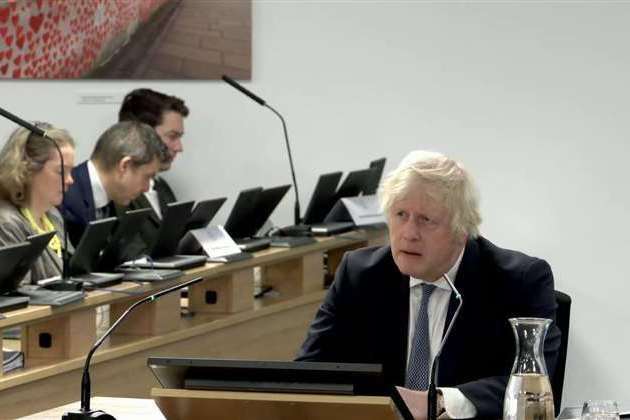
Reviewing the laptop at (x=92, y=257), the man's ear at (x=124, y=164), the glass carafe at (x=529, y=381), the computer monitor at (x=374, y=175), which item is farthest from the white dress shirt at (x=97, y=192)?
the glass carafe at (x=529, y=381)

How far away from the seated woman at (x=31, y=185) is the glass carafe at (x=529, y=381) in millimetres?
3031

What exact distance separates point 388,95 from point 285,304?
201cm

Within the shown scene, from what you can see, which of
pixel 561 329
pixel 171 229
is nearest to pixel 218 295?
pixel 171 229

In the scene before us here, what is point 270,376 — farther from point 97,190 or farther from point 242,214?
point 97,190

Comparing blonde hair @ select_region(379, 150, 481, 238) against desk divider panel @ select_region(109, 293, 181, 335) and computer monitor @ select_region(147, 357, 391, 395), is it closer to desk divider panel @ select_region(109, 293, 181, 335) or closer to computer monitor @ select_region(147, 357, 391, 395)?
computer monitor @ select_region(147, 357, 391, 395)

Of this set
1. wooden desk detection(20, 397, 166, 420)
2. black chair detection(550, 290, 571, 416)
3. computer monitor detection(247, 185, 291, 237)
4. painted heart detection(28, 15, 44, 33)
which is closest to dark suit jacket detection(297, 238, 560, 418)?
black chair detection(550, 290, 571, 416)

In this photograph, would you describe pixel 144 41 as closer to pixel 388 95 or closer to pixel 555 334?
pixel 388 95

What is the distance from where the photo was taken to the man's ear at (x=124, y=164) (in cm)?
636

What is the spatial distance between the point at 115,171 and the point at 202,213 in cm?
70

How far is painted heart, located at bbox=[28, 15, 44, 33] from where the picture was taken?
787 centimetres

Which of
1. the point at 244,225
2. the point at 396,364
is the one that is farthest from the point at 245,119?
the point at 396,364

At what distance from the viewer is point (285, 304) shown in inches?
239

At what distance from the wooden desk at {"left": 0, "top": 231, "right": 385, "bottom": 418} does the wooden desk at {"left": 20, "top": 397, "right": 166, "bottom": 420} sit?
3.01ft

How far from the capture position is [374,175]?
7.41 metres
